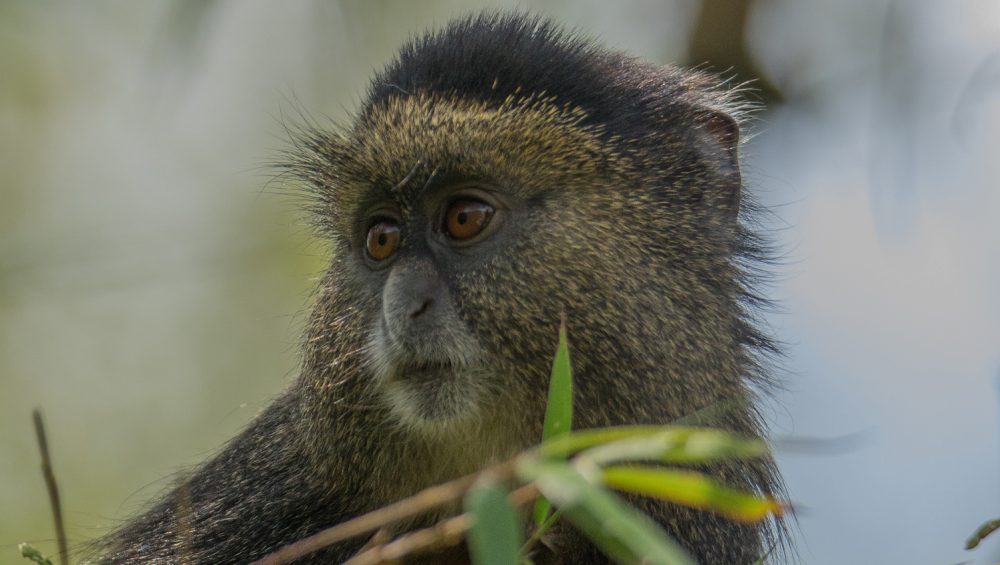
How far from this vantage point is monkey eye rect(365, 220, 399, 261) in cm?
383

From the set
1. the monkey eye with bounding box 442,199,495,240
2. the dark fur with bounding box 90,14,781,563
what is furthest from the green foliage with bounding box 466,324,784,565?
the monkey eye with bounding box 442,199,495,240

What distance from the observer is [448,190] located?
12.4ft

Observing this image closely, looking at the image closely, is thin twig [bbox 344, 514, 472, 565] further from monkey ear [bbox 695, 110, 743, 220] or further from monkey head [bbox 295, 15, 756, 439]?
monkey ear [bbox 695, 110, 743, 220]

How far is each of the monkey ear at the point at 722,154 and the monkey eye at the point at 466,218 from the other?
0.83 meters

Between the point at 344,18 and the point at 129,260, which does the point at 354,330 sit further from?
the point at 344,18

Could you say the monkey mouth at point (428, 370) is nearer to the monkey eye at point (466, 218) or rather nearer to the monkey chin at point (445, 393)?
the monkey chin at point (445, 393)

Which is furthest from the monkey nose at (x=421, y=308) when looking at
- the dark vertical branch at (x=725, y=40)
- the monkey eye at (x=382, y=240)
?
the dark vertical branch at (x=725, y=40)

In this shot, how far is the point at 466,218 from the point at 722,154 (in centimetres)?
107

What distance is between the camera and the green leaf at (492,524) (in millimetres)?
1780

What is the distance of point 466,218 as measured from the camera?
12.0 ft

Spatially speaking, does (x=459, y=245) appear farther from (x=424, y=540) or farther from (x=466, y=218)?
(x=424, y=540)

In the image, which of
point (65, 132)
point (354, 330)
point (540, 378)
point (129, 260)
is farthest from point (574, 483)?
point (65, 132)

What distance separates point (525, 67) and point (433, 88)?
1.03 feet

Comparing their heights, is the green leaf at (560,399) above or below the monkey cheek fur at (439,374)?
below
